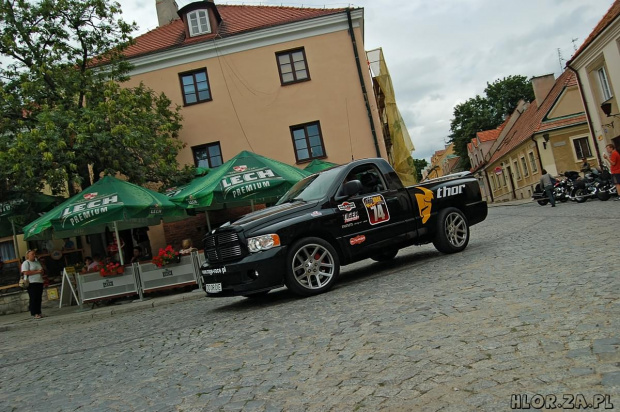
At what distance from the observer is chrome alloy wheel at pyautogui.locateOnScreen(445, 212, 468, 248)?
9469mm

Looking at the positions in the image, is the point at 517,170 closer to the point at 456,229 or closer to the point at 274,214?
the point at 456,229

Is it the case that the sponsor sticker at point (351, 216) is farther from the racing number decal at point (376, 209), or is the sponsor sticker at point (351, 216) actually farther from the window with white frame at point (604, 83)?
the window with white frame at point (604, 83)

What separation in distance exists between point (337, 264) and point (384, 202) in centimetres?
148

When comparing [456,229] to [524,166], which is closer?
[456,229]

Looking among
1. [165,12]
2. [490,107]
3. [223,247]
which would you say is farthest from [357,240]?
[490,107]

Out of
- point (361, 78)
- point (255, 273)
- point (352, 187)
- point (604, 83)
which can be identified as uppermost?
point (361, 78)

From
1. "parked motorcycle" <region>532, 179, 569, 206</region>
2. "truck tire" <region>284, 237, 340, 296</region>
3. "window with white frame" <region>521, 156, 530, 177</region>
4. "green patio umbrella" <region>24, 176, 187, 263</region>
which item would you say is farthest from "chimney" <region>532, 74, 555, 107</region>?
"truck tire" <region>284, 237, 340, 296</region>

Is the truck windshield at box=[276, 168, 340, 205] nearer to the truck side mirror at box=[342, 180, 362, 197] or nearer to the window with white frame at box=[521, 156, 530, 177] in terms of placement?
the truck side mirror at box=[342, 180, 362, 197]

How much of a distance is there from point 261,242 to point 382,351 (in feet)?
11.4

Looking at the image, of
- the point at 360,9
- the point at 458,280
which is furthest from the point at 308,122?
the point at 458,280

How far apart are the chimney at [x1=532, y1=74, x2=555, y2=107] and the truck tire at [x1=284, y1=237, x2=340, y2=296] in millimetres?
41637

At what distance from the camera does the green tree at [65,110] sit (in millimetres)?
14258

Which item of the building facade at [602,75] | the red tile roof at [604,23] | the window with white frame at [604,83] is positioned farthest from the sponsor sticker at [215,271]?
the window with white frame at [604,83]

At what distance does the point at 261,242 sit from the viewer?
729 cm
